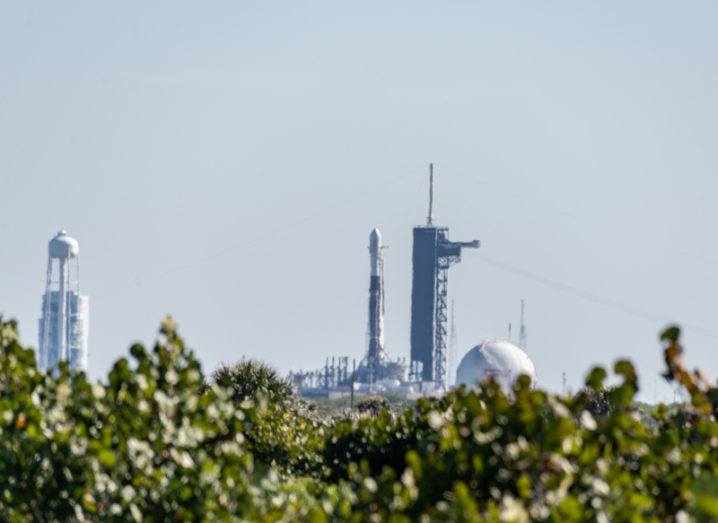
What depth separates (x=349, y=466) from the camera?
1930 centimetres

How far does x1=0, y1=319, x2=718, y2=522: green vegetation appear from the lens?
15.0m

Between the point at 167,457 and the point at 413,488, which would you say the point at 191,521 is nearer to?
the point at 167,457

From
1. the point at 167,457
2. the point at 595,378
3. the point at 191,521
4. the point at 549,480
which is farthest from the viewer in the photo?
the point at 167,457

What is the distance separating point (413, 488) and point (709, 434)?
3187 mm

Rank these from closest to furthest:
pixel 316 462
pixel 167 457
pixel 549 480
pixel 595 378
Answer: pixel 549 480, pixel 595 378, pixel 167 457, pixel 316 462

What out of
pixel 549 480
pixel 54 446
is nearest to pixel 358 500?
pixel 549 480

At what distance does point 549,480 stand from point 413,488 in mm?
1045

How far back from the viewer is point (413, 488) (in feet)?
50.1

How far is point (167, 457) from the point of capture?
1842 cm

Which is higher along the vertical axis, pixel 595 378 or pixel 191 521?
pixel 595 378

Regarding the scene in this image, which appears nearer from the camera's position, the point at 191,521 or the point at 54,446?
the point at 191,521

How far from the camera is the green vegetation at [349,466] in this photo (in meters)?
15.0

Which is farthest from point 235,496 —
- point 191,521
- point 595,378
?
point 595,378

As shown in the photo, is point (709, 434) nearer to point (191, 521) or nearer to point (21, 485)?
point (191, 521)
